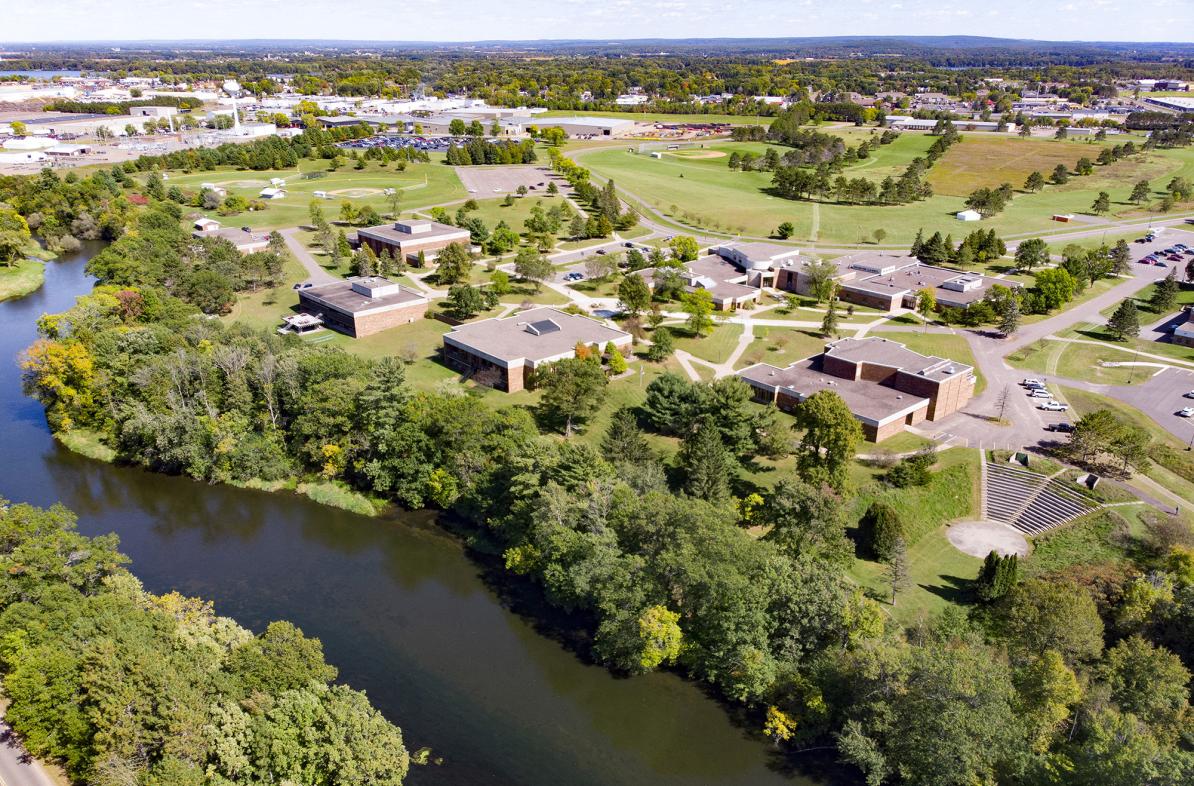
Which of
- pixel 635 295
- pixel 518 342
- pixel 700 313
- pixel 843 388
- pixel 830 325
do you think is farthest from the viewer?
pixel 635 295

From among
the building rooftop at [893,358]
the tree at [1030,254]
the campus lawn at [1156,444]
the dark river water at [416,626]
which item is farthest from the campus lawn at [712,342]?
the tree at [1030,254]

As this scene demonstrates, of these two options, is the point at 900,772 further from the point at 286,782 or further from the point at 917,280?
the point at 917,280

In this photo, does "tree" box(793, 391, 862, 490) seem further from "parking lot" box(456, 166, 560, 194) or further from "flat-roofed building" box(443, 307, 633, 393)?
"parking lot" box(456, 166, 560, 194)

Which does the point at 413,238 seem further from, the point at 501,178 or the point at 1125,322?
the point at 1125,322

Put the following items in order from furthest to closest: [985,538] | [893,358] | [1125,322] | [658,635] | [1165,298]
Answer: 1. [1165,298]
2. [1125,322]
3. [893,358]
4. [985,538]
5. [658,635]

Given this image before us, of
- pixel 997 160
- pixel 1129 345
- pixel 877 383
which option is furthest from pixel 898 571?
pixel 997 160

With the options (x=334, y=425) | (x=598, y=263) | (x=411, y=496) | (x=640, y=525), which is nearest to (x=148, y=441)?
(x=334, y=425)
